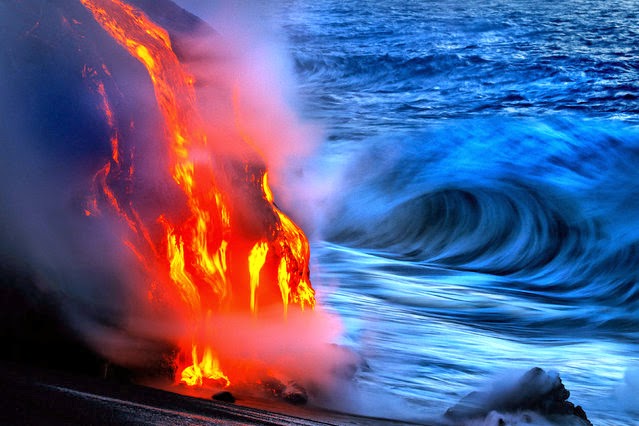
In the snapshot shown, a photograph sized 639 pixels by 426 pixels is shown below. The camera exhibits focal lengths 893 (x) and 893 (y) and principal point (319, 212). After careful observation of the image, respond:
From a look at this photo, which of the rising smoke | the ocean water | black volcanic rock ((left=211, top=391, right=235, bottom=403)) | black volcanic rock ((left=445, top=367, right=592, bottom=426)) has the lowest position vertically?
black volcanic rock ((left=211, top=391, right=235, bottom=403))

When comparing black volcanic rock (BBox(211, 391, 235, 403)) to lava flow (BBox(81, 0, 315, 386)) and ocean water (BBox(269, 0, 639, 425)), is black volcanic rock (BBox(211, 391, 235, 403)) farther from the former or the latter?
ocean water (BBox(269, 0, 639, 425))

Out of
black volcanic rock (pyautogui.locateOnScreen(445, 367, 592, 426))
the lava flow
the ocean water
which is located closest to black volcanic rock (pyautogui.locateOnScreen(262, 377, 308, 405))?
the lava flow

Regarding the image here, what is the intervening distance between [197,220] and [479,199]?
10.3 meters

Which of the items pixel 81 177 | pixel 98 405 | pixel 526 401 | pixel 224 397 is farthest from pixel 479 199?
pixel 98 405

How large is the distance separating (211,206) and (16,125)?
2.81ft

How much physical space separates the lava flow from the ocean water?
756mm

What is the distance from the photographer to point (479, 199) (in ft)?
44.5

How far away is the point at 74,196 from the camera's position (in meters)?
3.38

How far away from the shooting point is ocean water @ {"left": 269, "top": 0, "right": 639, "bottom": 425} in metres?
6.36

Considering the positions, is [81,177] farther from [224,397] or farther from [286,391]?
[286,391]

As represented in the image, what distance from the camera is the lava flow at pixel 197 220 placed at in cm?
351

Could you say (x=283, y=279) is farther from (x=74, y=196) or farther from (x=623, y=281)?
(x=623, y=281)

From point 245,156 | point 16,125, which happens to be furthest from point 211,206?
point 16,125

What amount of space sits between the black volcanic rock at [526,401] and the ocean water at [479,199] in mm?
259
